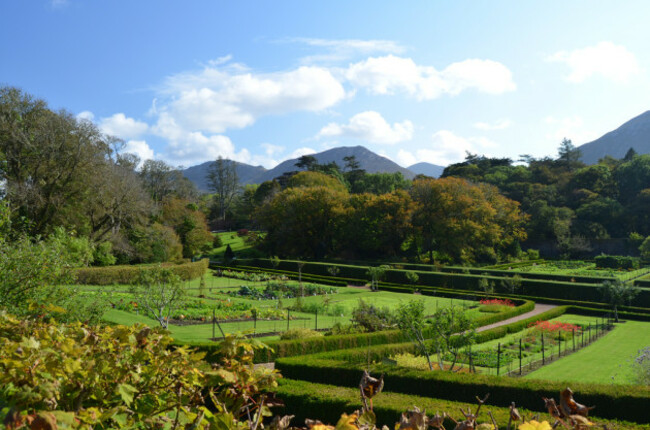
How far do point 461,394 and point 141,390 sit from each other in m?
8.92

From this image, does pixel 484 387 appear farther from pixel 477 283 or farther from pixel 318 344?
pixel 477 283

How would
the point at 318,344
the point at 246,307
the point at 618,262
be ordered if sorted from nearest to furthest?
the point at 318,344 → the point at 246,307 → the point at 618,262

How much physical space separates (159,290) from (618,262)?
48.9 m

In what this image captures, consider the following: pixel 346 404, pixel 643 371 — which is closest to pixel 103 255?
pixel 346 404

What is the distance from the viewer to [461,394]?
34.3 ft

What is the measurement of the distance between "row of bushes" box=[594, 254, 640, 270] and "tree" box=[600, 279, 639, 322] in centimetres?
2671

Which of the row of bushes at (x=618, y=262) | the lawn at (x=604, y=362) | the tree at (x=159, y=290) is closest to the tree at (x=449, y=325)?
the lawn at (x=604, y=362)

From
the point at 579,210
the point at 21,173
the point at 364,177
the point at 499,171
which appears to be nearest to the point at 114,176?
the point at 21,173

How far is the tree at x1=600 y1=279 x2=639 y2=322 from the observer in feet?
82.6

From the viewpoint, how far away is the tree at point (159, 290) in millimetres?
18844

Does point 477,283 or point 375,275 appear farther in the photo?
point 375,275

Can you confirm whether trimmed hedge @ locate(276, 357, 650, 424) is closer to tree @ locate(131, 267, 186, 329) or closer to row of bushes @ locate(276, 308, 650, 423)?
row of bushes @ locate(276, 308, 650, 423)

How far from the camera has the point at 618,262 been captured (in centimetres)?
5078

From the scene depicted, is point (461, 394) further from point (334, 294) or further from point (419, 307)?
point (334, 294)
